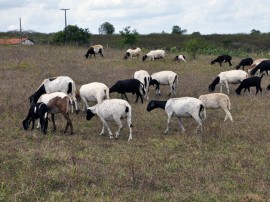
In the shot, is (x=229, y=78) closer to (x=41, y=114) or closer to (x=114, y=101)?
(x=114, y=101)

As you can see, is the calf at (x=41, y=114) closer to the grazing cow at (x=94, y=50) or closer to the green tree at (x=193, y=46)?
the grazing cow at (x=94, y=50)

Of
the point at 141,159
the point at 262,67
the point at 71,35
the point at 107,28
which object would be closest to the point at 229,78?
the point at 262,67

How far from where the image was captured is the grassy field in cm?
921

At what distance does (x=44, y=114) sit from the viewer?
47.2 ft

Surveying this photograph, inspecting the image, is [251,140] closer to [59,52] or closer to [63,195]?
[63,195]

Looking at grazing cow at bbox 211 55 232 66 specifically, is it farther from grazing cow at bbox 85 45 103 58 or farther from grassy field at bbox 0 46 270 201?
grassy field at bbox 0 46 270 201

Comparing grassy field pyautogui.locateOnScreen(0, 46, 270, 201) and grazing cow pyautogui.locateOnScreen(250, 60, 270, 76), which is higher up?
grazing cow pyautogui.locateOnScreen(250, 60, 270, 76)

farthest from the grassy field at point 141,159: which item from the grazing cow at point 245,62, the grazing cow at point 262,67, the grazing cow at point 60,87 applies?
the grazing cow at point 245,62

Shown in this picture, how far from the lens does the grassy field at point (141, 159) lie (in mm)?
9211

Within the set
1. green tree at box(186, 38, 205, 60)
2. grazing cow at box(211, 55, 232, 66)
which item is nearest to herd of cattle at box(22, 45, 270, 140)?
grazing cow at box(211, 55, 232, 66)

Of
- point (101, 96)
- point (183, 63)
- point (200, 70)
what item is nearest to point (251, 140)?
point (101, 96)

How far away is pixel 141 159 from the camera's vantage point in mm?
11375

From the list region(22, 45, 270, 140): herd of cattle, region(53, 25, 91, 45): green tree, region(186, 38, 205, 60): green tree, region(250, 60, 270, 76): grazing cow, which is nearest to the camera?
region(22, 45, 270, 140): herd of cattle

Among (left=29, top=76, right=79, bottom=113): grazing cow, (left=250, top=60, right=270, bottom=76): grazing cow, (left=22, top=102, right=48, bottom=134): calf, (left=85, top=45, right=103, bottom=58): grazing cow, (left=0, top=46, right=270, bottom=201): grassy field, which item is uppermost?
(left=85, top=45, right=103, bottom=58): grazing cow
